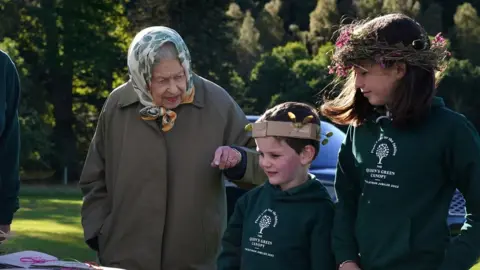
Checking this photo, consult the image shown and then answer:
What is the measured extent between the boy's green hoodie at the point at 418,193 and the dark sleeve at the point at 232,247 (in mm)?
619

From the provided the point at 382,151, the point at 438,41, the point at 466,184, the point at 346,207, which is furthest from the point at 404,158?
the point at 438,41

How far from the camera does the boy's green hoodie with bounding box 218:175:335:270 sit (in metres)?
4.30

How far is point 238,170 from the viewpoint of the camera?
4.78m

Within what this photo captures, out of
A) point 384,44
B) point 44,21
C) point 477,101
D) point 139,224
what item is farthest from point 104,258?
point 477,101

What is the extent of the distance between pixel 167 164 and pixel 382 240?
1273mm

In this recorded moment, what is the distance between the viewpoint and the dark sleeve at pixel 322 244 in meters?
4.25

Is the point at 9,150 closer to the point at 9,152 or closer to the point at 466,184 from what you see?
the point at 9,152

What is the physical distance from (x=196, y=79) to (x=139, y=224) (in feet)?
2.41

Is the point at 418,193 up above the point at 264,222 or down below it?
above

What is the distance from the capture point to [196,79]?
499 cm

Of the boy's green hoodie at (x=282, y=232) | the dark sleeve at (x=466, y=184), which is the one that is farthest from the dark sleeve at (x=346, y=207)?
the dark sleeve at (x=466, y=184)

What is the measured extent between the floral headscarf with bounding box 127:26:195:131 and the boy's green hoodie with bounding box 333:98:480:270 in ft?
3.54

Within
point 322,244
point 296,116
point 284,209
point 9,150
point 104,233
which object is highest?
point 296,116

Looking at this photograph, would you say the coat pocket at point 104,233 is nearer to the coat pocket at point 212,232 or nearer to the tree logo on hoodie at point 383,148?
the coat pocket at point 212,232
